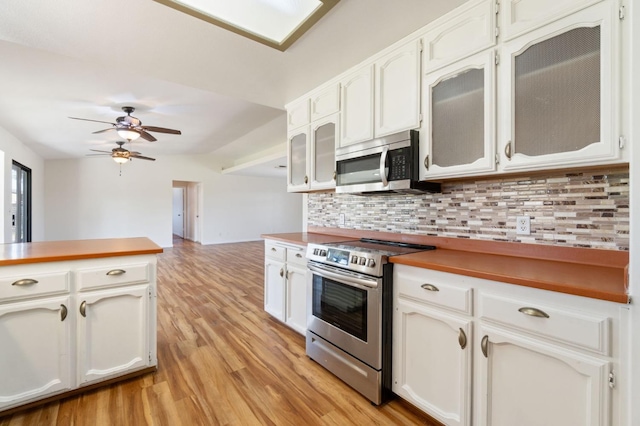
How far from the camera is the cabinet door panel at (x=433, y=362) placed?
4.57 feet

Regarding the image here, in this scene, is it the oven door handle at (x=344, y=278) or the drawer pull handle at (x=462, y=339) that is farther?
the oven door handle at (x=344, y=278)

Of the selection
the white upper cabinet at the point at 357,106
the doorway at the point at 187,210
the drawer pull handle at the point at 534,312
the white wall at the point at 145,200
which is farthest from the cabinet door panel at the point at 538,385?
the doorway at the point at 187,210

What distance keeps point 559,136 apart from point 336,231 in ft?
6.54

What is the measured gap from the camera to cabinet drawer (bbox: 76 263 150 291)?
1735mm

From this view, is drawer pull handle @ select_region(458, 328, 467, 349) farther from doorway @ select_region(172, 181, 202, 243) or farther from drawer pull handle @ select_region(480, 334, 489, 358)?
doorway @ select_region(172, 181, 202, 243)

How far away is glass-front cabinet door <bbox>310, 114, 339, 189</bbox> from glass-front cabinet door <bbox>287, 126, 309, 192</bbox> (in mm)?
106

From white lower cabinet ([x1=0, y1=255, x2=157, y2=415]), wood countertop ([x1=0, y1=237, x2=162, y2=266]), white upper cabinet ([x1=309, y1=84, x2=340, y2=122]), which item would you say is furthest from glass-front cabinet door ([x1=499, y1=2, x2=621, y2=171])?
white lower cabinet ([x1=0, y1=255, x2=157, y2=415])

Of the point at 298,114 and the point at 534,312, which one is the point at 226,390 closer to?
the point at 534,312

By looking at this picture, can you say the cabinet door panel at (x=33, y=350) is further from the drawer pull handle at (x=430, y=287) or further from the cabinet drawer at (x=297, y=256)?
the drawer pull handle at (x=430, y=287)

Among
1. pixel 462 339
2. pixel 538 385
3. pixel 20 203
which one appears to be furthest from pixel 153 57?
pixel 20 203

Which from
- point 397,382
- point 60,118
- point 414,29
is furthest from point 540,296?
point 60,118

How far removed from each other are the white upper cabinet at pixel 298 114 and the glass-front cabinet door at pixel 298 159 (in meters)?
0.07

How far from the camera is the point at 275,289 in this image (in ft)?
9.43

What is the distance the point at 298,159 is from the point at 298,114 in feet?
1.49
